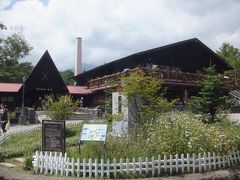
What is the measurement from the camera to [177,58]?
39.7 meters

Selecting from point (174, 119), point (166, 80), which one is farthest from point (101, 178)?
point (166, 80)

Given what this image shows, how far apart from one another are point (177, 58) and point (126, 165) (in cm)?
3080

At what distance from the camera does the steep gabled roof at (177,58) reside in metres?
36.9

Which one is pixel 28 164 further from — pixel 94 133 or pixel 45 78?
pixel 45 78

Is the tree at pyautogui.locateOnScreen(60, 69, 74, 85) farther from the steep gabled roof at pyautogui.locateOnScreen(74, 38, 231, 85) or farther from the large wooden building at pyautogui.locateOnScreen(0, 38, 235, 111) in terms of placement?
the steep gabled roof at pyautogui.locateOnScreen(74, 38, 231, 85)

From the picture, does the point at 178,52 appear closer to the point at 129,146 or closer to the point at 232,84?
the point at 232,84

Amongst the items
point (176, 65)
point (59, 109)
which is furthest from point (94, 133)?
point (176, 65)

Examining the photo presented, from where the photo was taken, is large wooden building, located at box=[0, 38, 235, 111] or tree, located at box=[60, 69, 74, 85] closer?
large wooden building, located at box=[0, 38, 235, 111]

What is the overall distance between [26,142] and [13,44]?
50687mm

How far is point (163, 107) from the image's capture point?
1352 cm

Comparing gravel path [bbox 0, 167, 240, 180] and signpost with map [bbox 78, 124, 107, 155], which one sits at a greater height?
signpost with map [bbox 78, 124, 107, 155]

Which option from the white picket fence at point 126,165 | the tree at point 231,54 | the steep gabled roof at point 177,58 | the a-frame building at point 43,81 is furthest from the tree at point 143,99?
the tree at point 231,54

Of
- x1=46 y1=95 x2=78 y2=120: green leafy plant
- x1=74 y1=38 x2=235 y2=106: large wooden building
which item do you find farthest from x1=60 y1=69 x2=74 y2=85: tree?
x1=46 y1=95 x2=78 y2=120: green leafy plant

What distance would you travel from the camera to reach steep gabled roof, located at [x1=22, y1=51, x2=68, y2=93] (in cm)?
4631
